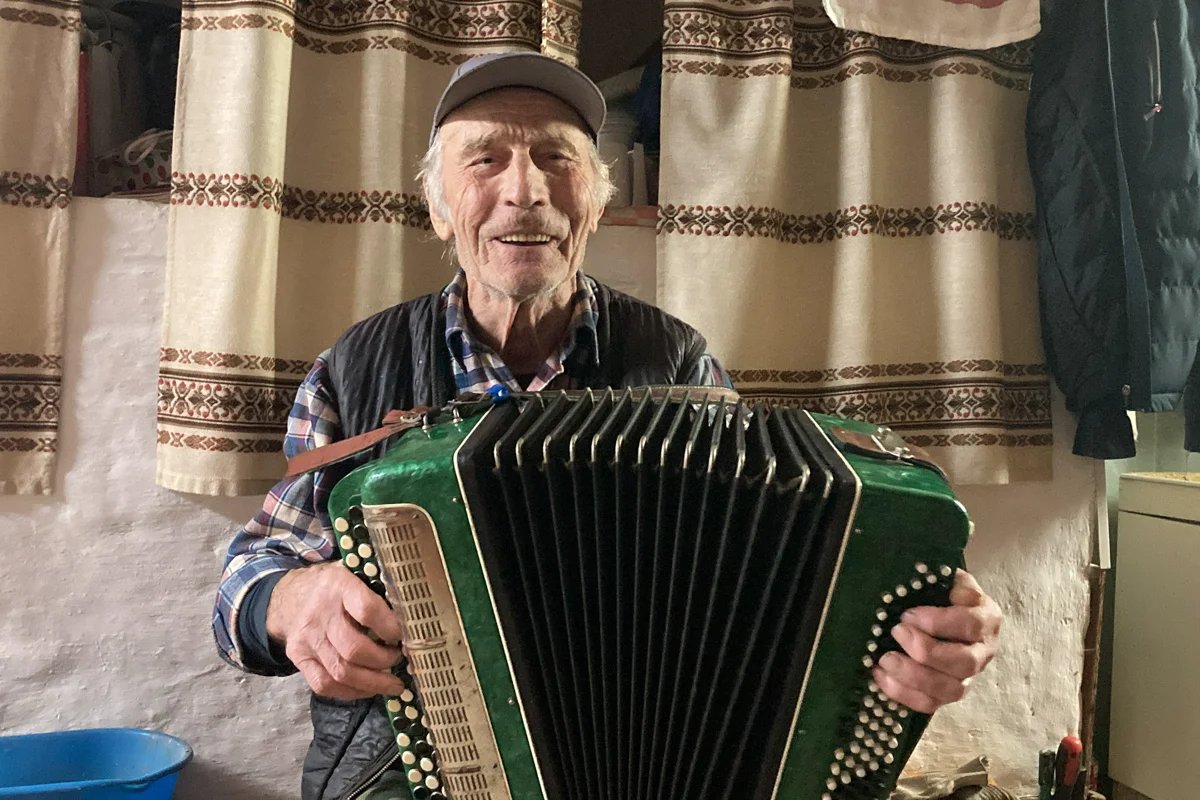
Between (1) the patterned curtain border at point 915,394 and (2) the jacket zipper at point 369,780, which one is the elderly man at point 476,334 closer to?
(2) the jacket zipper at point 369,780

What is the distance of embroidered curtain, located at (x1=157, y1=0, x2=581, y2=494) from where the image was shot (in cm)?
128

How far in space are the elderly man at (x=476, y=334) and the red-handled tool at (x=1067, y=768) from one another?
0.75m

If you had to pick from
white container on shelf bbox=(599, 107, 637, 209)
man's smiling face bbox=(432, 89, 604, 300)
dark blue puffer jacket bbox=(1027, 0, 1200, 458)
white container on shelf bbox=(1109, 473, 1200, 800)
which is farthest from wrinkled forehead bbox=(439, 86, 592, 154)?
white container on shelf bbox=(1109, 473, 1200, 800)

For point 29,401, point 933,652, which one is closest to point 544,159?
point 933,652

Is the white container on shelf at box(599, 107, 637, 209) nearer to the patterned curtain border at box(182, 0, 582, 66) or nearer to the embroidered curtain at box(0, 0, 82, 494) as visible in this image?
the patterned curtain border at box(182, 0, 582, 66)

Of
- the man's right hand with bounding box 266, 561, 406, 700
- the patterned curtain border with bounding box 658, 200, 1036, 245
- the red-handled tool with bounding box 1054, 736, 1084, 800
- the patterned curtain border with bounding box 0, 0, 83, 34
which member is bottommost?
the red-handled tool with bounding box 1054, 736, 1084, 800

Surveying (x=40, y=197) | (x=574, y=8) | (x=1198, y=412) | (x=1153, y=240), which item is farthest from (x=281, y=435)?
(x=1198, y=412)

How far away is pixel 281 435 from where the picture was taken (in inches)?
52.7

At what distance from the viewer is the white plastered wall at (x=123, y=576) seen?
1.34 metres

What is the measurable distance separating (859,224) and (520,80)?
2.32ft

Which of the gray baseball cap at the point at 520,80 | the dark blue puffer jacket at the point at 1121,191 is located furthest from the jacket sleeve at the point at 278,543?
the dark blue puffer jacket at the point at 1121,191

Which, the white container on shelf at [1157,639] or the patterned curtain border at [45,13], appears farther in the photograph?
the white container on shelf at [1157,639]

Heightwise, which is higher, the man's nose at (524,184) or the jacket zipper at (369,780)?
the man's nose at (524,184)

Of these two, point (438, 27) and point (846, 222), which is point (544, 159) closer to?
point (438, 27)
